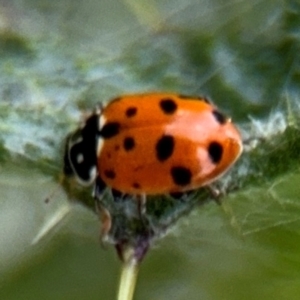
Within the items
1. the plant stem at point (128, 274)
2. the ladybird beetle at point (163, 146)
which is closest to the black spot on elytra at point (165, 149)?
the ladybird beetle at point (163, 146)

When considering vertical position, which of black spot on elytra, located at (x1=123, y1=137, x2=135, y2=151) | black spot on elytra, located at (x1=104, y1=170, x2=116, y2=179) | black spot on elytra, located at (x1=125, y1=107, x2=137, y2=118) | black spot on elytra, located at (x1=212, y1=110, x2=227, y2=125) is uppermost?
black spot on elytra, located at (x1=125, y1=107, x2=137, y2=118)

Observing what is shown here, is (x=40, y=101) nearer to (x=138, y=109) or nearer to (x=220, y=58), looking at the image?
(x=138, y=109)

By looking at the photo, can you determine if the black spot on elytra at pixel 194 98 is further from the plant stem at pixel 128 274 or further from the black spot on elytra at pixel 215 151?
the plant stem at pixel 128 274

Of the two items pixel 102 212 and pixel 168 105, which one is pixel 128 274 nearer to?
pixel 102 212

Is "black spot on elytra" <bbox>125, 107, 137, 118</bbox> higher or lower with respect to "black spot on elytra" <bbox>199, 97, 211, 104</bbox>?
higher

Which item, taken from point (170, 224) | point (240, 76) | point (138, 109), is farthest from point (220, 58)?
point (170, 224)

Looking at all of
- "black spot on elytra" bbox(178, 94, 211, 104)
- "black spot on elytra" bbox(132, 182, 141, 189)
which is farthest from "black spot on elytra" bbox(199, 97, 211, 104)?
"black spot on elytra" bbox(132, 182, 141, 189)

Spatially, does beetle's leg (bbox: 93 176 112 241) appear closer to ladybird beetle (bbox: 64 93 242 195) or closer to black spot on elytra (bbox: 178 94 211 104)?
ladybird beetle (bbox: 64 93 242 195)
